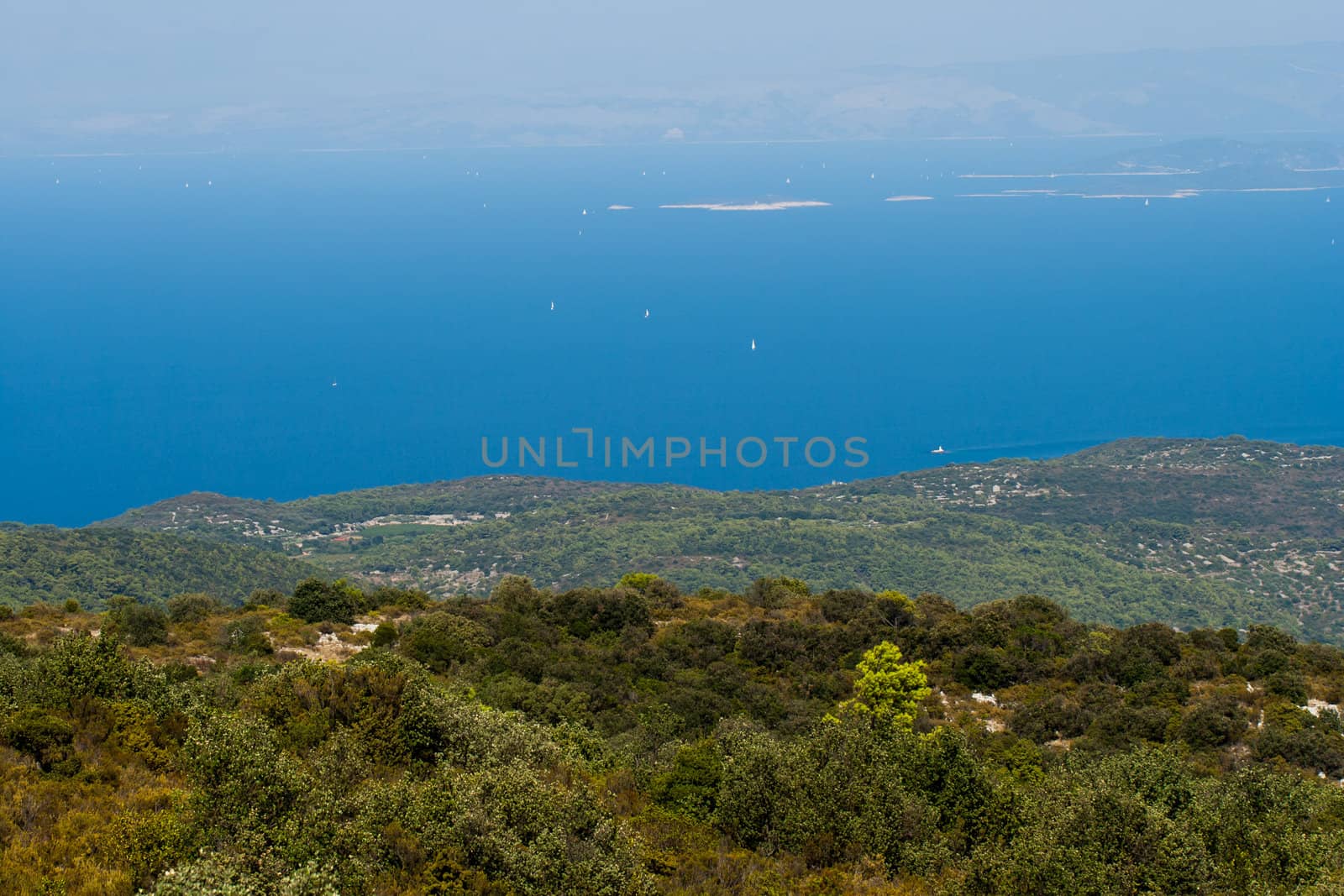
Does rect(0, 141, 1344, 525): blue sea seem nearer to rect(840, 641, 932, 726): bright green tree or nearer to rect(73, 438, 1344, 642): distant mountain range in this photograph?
rect(73, 438, 1344, 642): distant mountain range

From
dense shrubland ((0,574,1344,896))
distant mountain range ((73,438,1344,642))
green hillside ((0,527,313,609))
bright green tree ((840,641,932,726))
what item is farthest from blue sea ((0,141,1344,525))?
bright green tree ((840,641,932,726))

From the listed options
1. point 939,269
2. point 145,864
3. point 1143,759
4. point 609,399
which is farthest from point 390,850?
point 939,269

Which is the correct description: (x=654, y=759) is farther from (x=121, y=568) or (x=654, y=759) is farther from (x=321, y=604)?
(x=121, y=568)

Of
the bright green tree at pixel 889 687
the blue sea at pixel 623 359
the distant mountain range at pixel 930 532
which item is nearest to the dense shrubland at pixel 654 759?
the bright green tree at pixel 889 687

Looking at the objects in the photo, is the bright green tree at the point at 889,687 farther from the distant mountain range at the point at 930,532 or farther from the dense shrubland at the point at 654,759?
the distant mountain range at the point at 930,532

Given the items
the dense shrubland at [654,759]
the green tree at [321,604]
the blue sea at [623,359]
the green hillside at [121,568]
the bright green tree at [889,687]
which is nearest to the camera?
the dense shrubland at [654,759]

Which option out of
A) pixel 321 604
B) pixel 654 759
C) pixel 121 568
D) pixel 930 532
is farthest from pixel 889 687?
pixel 930 532
